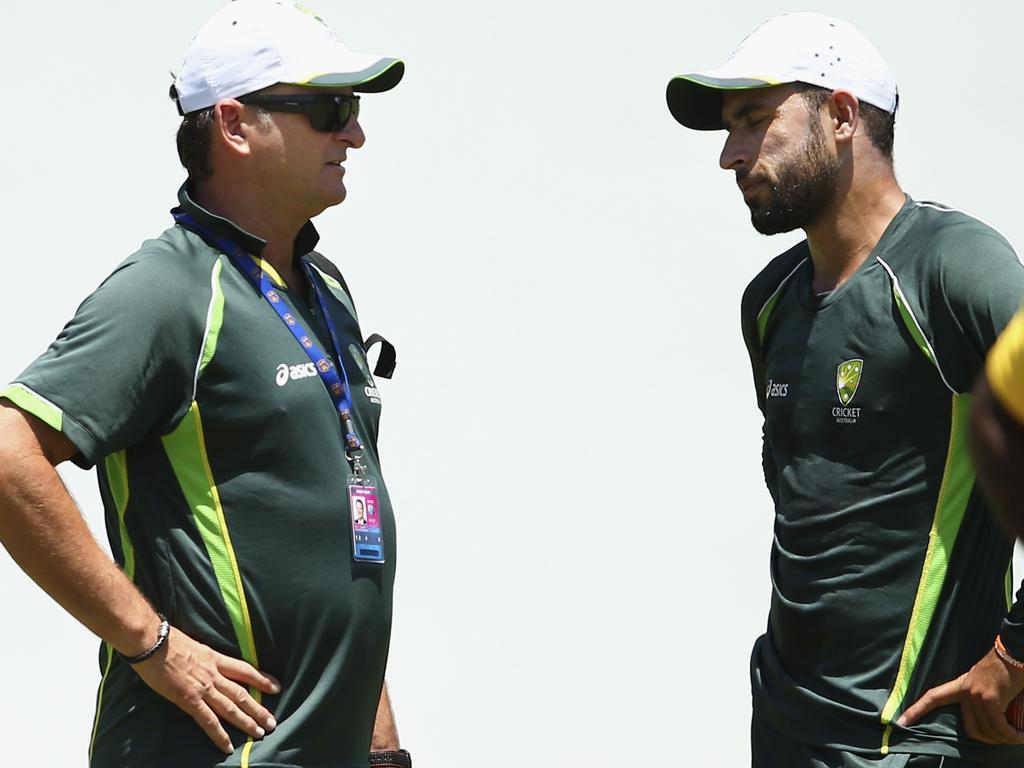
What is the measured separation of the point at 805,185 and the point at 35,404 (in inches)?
54.8

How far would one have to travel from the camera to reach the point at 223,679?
2.41 m

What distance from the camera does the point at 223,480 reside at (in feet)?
8.04

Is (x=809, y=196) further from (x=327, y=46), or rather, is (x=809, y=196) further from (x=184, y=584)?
(x=184, y=584)

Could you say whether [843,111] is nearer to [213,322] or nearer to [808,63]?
[808,63]

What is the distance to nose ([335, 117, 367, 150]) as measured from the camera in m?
2.73

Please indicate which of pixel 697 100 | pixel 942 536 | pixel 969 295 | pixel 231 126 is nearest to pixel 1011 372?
pixel 969 295

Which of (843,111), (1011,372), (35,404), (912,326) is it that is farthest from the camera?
(843,111)

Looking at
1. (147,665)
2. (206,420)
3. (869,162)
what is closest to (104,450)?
(206,420)

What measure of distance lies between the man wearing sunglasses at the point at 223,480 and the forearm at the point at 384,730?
25 centimetres

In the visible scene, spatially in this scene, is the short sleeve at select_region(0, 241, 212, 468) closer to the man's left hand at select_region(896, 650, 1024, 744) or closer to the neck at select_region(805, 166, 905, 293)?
the neck at select_region(805, 166, 905, 293)

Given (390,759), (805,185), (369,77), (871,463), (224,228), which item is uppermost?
(369,77)

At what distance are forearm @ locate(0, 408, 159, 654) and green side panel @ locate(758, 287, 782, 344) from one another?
1285 millimetres

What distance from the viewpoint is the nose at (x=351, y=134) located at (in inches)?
107

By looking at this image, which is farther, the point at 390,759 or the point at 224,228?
the point at 390,759
